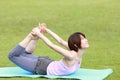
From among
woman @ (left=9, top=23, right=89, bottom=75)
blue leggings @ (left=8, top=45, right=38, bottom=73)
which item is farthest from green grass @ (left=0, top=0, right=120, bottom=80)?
blue leggings @ (left=8, top=45, right=38, bottom=73)

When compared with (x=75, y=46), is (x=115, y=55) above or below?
below

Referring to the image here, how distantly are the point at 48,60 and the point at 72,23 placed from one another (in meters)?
8.51

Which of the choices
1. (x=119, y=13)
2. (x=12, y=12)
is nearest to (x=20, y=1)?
(x=12, y=12)

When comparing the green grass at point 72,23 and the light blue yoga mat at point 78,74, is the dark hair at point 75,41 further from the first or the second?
the green grass at point 72,23

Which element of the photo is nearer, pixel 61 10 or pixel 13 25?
pixel 13 25

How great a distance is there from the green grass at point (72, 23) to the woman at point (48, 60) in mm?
749

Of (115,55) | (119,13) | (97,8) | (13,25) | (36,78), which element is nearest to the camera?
(36,78)

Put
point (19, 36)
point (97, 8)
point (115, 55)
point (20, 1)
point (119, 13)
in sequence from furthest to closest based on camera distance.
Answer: point (20, 1) < point (97, 8) < point (119, 13) < point (19, 36) < point (115, 55)

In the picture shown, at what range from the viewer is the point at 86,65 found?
9.61 m

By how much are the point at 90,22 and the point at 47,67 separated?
891 cm

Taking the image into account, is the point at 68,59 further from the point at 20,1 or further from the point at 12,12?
the point at 20,1

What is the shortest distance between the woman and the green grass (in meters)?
0.75

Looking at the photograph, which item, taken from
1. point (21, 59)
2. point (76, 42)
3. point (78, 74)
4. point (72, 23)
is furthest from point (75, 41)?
point (72, 23)

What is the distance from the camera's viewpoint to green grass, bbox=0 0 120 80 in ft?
34.8
